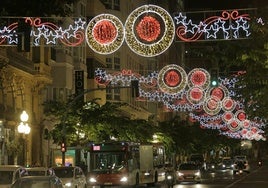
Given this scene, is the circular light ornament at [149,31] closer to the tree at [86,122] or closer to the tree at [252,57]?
the tree at [252,57]

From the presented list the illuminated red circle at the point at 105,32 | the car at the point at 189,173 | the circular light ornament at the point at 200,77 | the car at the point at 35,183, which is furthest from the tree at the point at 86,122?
the car at the point at 35,183

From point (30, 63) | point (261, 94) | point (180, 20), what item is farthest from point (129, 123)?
point (261, 94)

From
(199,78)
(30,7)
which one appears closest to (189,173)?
(199,78)

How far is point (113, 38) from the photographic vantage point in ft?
91.7

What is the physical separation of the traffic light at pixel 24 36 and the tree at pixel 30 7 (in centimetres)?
333

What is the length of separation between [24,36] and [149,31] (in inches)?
200

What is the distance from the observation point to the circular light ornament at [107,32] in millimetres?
28078

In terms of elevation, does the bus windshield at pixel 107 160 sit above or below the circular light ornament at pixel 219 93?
below

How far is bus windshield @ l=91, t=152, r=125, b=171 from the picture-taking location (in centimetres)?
4259

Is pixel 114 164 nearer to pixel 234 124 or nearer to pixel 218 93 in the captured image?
pixel 218 93

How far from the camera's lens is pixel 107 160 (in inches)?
1689

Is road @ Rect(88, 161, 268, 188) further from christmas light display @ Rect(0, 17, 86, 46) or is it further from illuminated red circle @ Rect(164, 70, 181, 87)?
christmas light display @ Rect(0, 17, 86, 46)

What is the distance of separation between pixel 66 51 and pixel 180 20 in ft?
108

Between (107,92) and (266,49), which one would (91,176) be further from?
(107,92)
